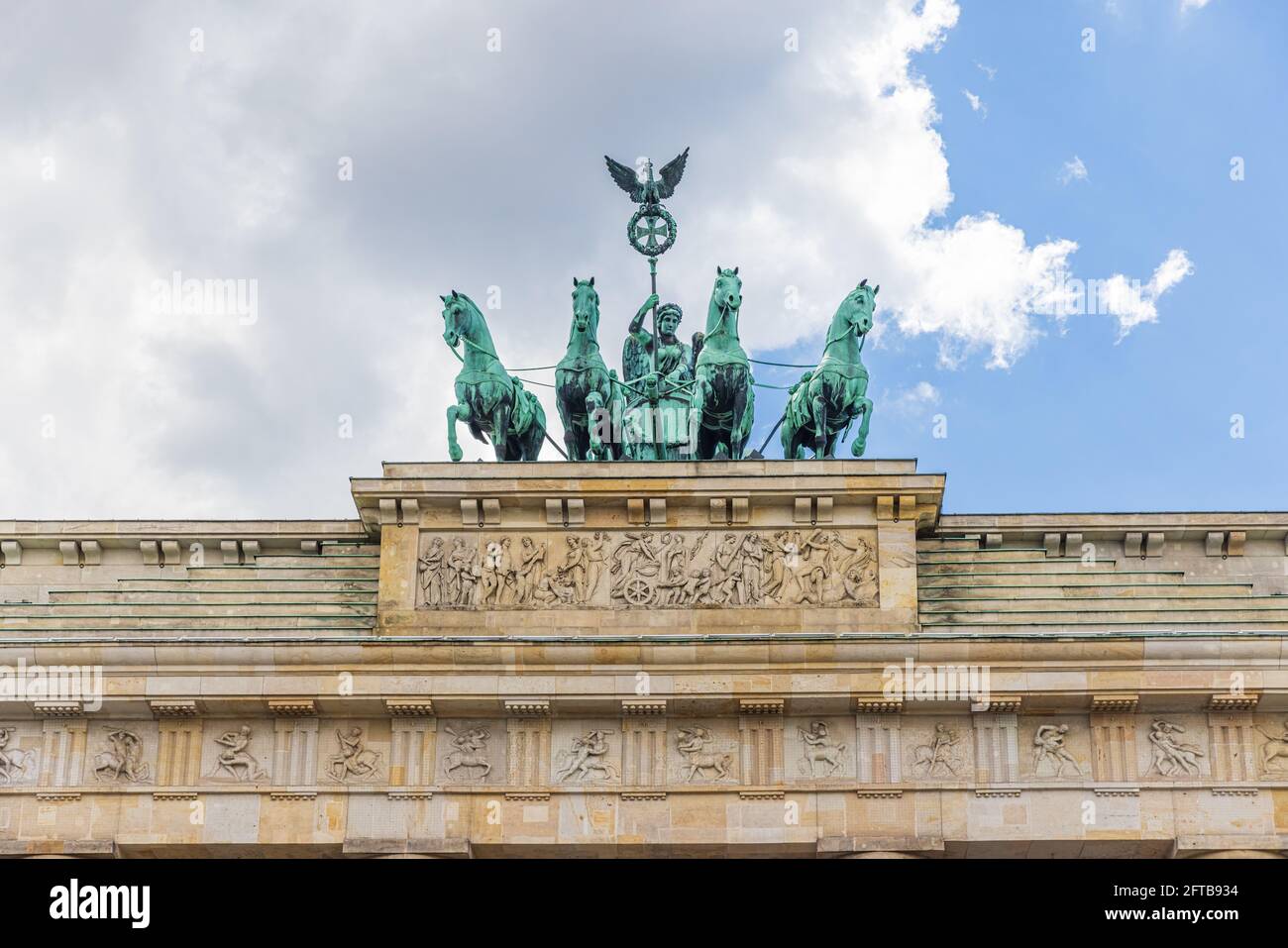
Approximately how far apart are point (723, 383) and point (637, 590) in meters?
3.22

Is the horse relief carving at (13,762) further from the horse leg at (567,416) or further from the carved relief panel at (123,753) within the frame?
the horse leg at (567,416)

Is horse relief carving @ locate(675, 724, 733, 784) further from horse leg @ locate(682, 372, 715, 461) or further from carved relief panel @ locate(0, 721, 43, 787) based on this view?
carved relief panel @ locate(0, 721, 43, 787)

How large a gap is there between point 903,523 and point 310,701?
7.06 m

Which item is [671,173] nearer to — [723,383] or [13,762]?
[723,383]

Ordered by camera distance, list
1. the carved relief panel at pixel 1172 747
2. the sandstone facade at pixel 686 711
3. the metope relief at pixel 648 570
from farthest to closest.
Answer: the metope relief at pixel 648 570
the carved relief panel at pixel 1172 747
the sandstone facade at pixel 686 711

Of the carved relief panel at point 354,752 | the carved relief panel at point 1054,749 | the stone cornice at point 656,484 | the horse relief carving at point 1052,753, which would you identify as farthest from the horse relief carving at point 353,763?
the horse relief carving at point 1052,753

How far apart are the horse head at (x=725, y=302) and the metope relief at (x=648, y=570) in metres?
3.18

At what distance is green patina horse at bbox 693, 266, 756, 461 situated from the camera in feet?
91.8

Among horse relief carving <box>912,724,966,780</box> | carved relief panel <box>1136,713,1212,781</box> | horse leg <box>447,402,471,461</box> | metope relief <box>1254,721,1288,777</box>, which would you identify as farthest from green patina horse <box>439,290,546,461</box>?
metope relief <box>1254,721,1288,777</box>

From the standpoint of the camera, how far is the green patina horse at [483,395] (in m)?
27.9

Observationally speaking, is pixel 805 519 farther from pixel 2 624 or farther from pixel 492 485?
pixel 2 624

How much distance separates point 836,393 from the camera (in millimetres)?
27828

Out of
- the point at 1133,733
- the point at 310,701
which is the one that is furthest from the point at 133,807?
the point at 1133,733

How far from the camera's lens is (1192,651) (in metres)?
24.9
